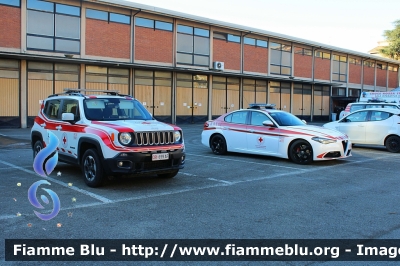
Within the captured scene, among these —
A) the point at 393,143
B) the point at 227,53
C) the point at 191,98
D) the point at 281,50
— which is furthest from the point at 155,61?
the point at 393,143

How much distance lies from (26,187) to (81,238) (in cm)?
358

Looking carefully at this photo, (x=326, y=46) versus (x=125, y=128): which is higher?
(x=326, y=46)

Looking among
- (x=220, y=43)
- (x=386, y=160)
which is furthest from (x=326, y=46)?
(x=386, y=160)

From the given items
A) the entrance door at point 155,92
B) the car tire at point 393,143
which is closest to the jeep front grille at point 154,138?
the car tire at point 393,143

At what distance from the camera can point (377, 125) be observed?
15547 millimetres

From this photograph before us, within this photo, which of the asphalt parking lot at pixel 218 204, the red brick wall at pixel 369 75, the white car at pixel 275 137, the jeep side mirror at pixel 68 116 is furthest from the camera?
the red brick wall at pixel 369 75

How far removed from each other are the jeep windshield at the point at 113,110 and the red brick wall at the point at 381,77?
152 ft

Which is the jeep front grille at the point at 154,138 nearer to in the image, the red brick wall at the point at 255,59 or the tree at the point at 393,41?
the red brick wall at the point at 255,59

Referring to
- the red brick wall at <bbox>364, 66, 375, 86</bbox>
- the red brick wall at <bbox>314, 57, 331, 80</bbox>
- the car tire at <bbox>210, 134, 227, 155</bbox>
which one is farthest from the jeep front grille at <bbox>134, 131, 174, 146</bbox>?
the red brick wall at <bbox>364, 66, 375, 86</bbox>

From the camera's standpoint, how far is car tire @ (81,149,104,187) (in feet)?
25.8

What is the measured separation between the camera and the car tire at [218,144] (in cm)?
1349

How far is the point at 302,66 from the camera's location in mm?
39094

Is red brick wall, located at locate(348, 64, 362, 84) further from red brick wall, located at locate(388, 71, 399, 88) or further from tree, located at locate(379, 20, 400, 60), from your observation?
tree, located at locate(379, 20, 400, 60)

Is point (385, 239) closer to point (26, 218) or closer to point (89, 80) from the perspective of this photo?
point (26, 218)
